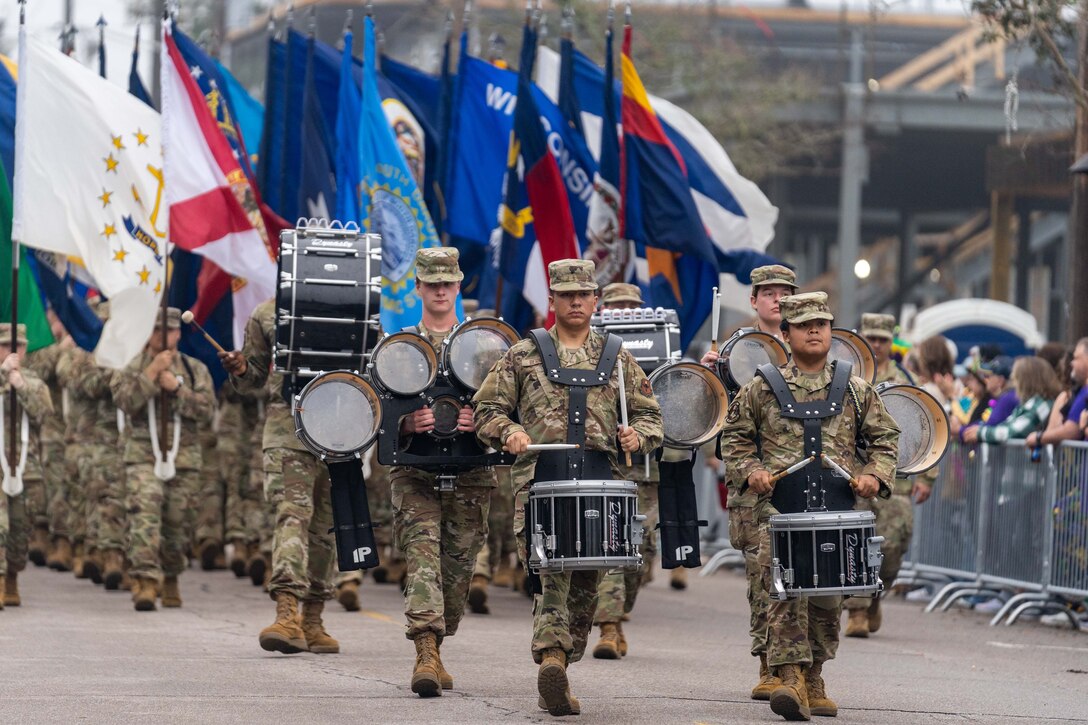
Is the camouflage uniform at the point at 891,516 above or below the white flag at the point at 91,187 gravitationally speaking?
below

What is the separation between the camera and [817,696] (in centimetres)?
972

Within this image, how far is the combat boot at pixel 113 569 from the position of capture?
1593 cm

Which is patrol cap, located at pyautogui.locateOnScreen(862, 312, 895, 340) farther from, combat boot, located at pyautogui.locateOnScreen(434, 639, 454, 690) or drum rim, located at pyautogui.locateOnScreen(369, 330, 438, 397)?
combat boot, located at pyautogui.locateOnScreen(434, 639, 454, 690)

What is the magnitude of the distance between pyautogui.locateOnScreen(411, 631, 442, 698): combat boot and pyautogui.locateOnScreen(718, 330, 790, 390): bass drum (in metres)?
2.15

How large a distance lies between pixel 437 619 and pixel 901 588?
8.79 metres

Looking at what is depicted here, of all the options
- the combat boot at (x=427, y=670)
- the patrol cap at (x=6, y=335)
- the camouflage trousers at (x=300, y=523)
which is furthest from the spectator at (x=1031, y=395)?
the patrol cap at (x=6, y=335)

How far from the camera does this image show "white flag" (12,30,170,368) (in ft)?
46.2

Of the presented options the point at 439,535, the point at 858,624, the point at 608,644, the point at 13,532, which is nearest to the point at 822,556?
the point at 439,535

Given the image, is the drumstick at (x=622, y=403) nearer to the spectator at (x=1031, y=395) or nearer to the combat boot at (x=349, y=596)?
the combat boot at (x=349, y=596)

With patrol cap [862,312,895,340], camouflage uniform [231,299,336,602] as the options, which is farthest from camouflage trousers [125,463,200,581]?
patrol cap [862,312,895,340]

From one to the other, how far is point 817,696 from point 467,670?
2.21 m

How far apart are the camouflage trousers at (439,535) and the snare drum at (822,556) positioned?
181 cm

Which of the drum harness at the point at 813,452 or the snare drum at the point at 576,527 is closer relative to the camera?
the snare drum at the point at 576,527

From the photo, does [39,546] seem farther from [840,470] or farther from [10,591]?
[840,470]
